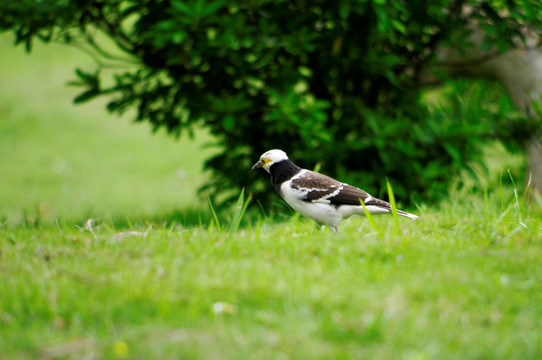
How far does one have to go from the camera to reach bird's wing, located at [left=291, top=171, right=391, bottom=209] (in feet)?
17.0

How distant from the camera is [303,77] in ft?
21.7

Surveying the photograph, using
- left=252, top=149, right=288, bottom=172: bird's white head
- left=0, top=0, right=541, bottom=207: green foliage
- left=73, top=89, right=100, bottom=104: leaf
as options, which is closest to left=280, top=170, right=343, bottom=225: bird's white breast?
left=252, top=149, right=288, bottom=172: bird's white head

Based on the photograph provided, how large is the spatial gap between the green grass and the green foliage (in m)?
2.21

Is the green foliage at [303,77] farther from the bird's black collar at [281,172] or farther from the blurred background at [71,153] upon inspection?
the blurred background at [71,153]

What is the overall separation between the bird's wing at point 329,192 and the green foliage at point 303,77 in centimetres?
91

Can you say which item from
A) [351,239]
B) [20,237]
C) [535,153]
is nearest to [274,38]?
[351,239]

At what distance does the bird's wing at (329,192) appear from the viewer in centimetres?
519

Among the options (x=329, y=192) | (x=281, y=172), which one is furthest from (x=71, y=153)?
(x=329, y=192)

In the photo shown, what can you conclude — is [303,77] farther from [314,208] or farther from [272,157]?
[314,208]

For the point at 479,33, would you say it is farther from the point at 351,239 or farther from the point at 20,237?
the point at 20,237

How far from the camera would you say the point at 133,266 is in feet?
12.2

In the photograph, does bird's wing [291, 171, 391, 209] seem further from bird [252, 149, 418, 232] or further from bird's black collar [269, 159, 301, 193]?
bird's black collar [269, 159, 301, 193]

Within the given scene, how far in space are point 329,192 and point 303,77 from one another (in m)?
1.84

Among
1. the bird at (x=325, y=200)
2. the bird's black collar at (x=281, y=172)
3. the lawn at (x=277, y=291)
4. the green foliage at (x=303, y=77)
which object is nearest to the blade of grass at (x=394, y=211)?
the lawn at (x=277, y=291)
